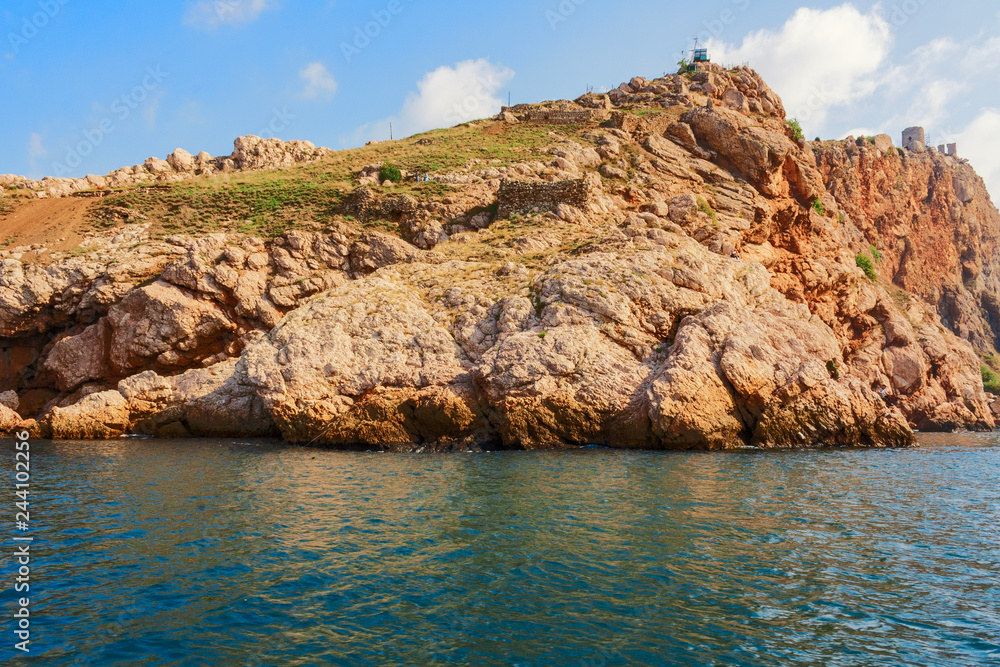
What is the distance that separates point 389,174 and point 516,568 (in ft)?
137

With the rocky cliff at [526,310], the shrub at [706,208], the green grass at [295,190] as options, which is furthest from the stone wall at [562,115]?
the shrub at [706,208]

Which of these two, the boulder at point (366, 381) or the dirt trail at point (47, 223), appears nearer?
the boulder at point (366, 381)

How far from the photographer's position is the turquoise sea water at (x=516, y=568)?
6984 millimetres

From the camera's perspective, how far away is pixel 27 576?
911 centimetres

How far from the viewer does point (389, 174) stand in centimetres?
4756

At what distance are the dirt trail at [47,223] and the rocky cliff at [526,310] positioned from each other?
72.4 inches

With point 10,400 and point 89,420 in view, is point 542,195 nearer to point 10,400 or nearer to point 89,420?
point 89,420

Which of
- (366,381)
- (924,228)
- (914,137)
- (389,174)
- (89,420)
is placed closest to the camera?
(366,381)

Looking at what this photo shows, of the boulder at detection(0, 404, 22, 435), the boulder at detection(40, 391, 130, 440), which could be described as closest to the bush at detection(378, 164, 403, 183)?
the boulder at detection(40, 391, 130, 440)

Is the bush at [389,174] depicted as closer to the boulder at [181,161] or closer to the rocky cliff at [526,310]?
the rocky cliff at [526,310]

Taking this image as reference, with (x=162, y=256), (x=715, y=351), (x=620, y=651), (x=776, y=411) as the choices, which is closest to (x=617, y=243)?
(x=715, y=351)

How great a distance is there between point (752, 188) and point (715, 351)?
24.6m

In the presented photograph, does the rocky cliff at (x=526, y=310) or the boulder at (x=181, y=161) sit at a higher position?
the boulder at (x=181, y=161)

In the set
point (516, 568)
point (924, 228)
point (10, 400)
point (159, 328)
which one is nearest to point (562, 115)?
point (159, 328)
